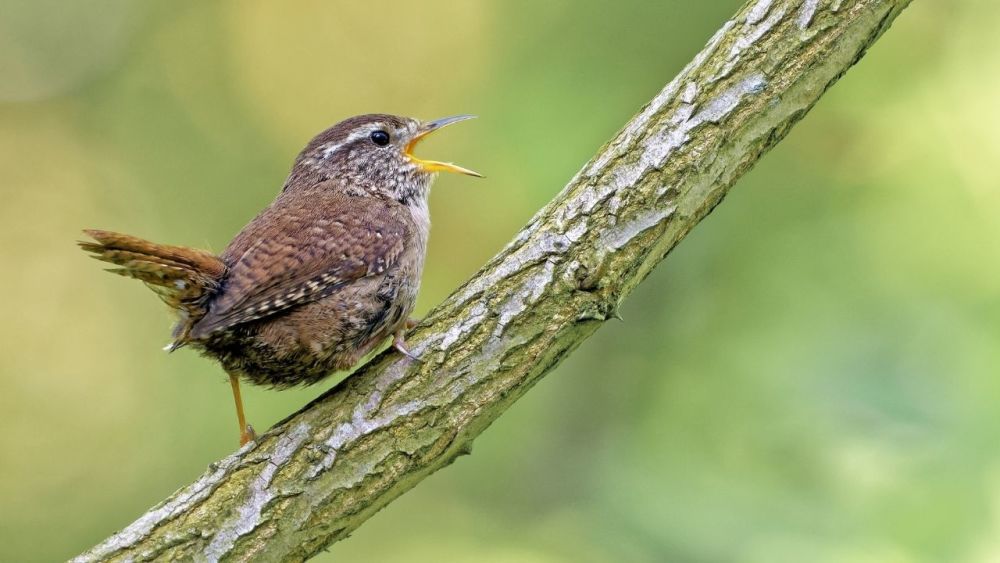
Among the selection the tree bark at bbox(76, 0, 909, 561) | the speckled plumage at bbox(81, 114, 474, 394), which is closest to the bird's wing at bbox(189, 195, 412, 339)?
the speckled plumage at bbox(81, 114, 474, 394)

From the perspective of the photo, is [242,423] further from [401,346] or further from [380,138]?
[380,138]

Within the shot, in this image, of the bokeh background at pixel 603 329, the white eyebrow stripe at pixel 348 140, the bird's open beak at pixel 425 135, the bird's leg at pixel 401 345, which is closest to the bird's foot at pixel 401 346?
the bird's leg at pixel 401 345

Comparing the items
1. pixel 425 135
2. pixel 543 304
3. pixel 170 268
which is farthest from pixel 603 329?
pixel 170 268

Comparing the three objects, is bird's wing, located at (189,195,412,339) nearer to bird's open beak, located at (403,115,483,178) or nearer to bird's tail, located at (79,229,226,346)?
bird's tail, located at (79,229,226,346)

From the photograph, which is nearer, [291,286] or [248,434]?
[291,286]

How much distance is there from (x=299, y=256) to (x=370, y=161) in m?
0.87

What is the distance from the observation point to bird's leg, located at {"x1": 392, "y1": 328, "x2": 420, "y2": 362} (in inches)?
109

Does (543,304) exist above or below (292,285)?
below

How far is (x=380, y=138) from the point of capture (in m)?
3.84

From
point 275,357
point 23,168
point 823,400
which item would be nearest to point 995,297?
point 823,400

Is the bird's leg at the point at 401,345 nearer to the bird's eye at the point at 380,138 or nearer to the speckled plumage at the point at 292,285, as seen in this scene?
the speckled plumage at the point at 292,285

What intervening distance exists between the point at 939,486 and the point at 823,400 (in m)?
0.39

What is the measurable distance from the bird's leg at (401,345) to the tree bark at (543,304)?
0.02 meters

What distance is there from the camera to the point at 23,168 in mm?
6090
